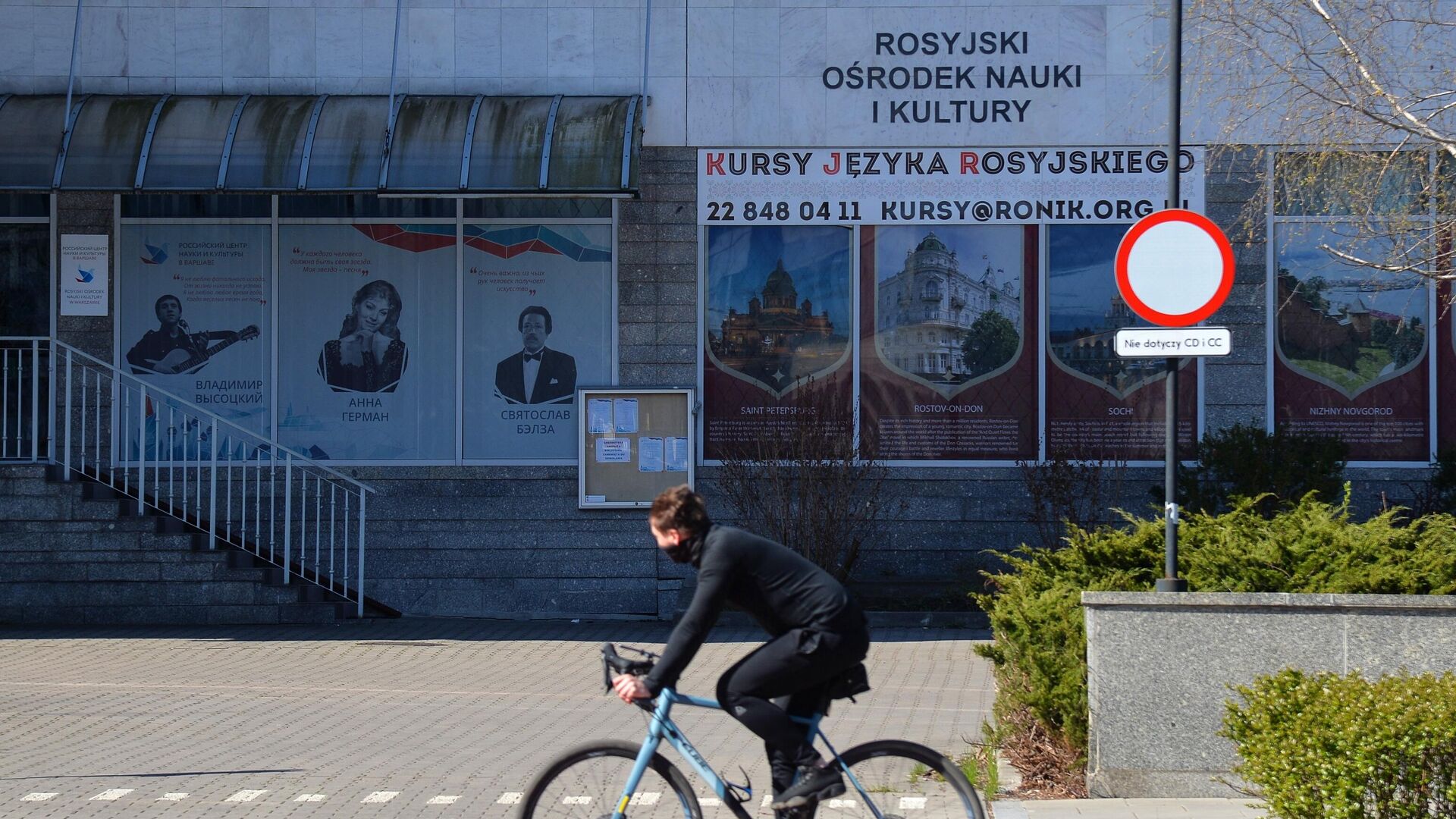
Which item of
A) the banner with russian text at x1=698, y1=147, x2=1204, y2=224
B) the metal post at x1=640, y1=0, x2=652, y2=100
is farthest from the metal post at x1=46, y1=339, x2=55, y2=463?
the banner with russian text at x1=698, y1=147, x2=1204, y2=224

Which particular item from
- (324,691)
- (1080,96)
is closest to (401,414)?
(324,691)

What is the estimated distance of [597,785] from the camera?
5.29 metres

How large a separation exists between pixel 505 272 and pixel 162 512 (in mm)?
3798

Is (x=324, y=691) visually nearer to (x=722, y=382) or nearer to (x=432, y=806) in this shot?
(x=432, y=806)

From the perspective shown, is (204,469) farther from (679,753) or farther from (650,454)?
(679,753)

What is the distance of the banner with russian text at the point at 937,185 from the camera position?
13.9 metres

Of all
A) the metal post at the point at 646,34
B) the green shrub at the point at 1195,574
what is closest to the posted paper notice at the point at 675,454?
the metal post at the point at 646,34

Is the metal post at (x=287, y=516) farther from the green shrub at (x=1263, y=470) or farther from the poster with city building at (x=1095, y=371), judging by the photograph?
the green shrub at (x=1263, y=470)

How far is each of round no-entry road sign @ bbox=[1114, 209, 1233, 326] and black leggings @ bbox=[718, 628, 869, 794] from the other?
2708 millimetres

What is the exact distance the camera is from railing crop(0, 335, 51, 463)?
13641 millimetres

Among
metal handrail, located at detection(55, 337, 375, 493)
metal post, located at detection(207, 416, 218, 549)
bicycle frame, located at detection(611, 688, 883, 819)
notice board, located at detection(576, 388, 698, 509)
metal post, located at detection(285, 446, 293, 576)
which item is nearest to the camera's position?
bicycle frame, located at detection(611, 688, 883, 819)

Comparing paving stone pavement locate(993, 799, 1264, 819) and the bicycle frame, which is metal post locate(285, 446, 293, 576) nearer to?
paving stone pavement locate(993, 799, 1264, 819)

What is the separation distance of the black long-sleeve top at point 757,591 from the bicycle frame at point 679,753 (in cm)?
13

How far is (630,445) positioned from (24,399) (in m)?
5.68
